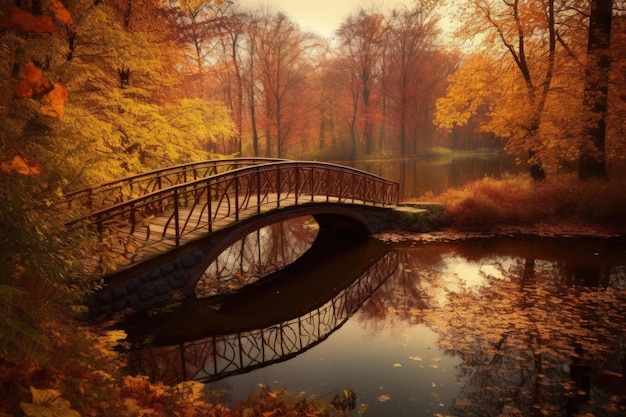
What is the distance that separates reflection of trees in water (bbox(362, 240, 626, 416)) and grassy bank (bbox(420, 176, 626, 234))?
10.8 feet

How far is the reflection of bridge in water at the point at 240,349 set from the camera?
591 cm

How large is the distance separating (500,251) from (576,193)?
4.82 metres

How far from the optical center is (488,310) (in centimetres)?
762

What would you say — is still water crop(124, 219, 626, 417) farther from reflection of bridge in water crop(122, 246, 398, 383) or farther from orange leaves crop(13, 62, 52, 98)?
orange leaves crop(13, 62, 52, 98)

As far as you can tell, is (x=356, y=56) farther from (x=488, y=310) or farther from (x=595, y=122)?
(x=488, y=310)

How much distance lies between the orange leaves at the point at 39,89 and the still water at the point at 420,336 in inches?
162

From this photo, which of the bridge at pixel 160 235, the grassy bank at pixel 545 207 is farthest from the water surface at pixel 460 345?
the grassy bank at pixel 545 207

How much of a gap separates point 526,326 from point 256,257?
762 cm

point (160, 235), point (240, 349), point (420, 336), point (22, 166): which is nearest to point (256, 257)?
point (160, 235)

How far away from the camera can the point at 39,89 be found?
112 inches

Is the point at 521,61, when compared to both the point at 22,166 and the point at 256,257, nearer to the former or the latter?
the point at 256,257

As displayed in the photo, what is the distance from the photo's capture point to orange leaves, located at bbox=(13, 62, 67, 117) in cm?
265

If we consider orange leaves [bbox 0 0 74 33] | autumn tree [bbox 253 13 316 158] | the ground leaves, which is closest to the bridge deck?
the ground leaves

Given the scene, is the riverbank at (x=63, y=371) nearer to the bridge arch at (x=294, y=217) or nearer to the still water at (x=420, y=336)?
the still water at (x=420, y=336)
